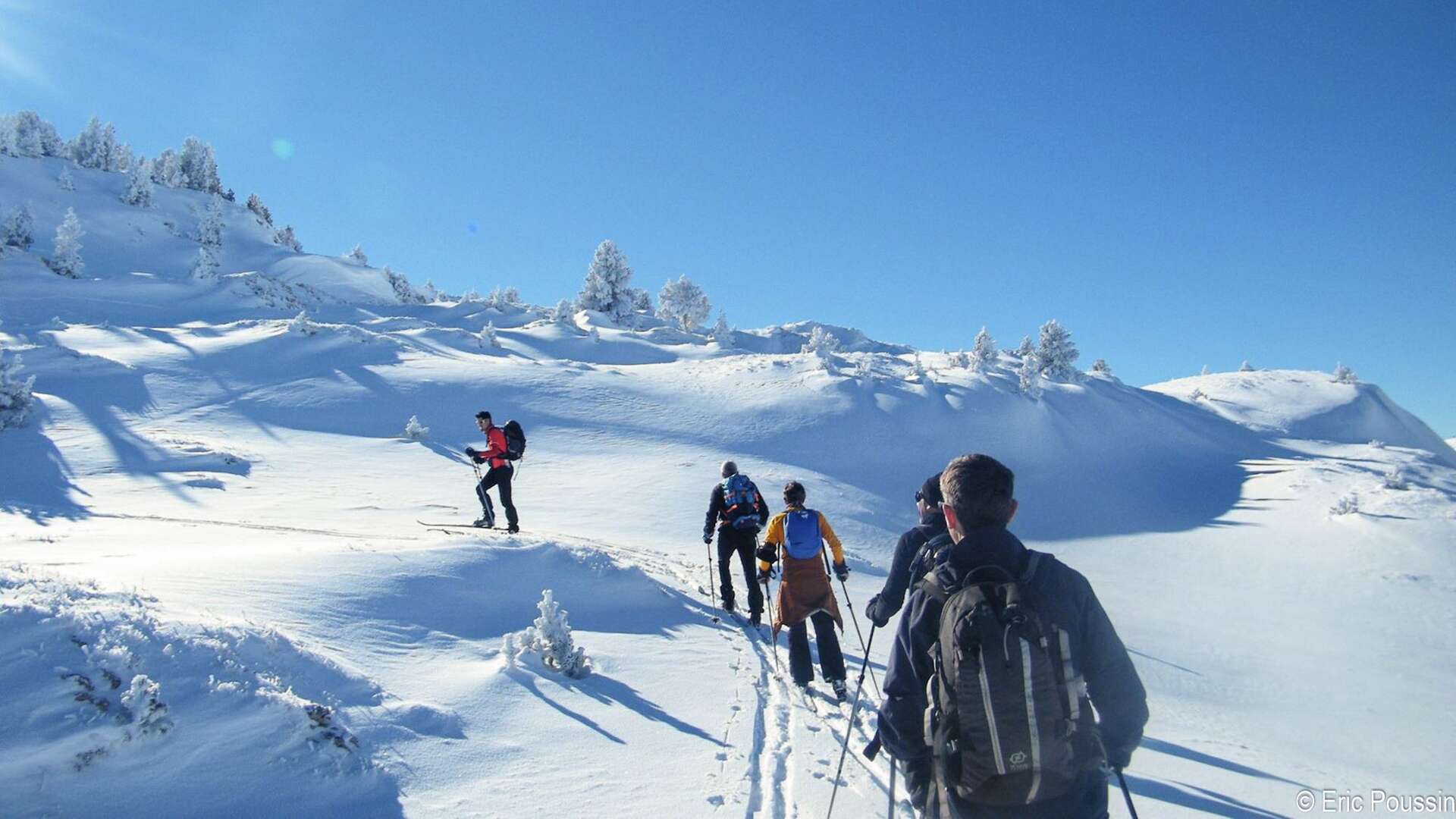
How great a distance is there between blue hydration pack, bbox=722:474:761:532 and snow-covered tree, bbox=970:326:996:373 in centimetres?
2585

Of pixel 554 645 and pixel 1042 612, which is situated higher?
pixel 1042 612

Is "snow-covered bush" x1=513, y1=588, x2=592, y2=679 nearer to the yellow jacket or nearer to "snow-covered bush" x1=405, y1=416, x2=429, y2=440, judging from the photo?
the yellow jacket

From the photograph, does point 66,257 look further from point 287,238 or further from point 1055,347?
point 1055,347

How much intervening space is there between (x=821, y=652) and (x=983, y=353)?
123ft

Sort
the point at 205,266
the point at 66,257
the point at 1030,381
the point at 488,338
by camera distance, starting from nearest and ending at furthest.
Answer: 1. the point at 1030,381
2. the point at 488,338
3. the point at 66,257
4. the point at 205,266

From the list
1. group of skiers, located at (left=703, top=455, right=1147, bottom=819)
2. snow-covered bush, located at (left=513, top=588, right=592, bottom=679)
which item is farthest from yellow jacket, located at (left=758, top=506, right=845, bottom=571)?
group of skiers, located at (left=703, top=455, right=1147, bottom=819)

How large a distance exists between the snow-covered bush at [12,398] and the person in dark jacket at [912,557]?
20263 mm

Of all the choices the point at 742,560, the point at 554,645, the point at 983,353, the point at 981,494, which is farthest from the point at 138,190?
the point at 981,494

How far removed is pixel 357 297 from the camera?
55.9m

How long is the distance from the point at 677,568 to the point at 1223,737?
753 cm

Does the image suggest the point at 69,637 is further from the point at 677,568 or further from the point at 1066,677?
the point at 677,568

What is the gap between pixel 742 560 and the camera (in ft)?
28.7

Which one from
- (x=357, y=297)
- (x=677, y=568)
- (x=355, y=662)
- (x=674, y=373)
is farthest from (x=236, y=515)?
(x=357, y=297)

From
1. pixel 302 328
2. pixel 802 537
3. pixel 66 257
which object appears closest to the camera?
pixel 802 537
